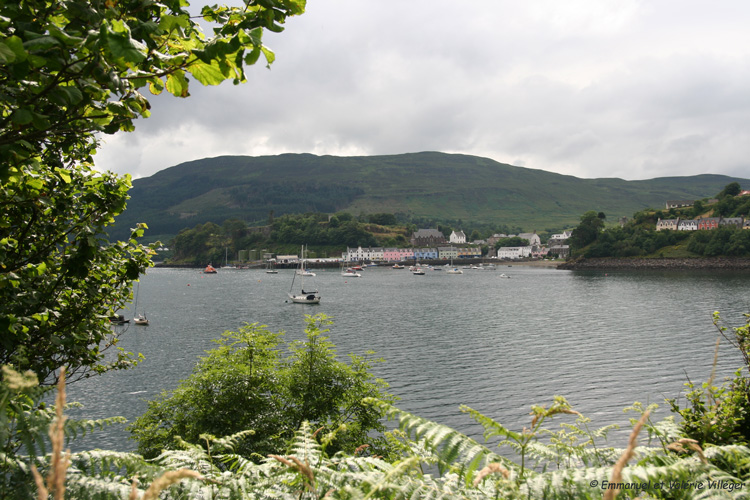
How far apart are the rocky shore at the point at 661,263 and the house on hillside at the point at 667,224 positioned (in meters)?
28.7

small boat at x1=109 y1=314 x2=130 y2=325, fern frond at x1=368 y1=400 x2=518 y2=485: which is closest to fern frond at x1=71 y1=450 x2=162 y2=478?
fern frond at x1=368 y1=400 x2=518 y2=485

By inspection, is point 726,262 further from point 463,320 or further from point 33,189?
point 33,189

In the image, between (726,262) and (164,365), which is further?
(726,262)

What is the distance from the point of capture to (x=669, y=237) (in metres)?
163

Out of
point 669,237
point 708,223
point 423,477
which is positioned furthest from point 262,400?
point 708,223

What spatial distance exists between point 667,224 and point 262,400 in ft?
672

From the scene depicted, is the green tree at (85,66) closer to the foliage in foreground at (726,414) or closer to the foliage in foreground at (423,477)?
the foliage in foreground at (423,477)

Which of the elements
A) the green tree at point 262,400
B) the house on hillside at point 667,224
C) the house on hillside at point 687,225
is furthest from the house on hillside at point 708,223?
the green tree at point 262,400

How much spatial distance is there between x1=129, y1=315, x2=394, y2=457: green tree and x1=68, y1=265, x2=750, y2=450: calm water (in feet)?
29.1

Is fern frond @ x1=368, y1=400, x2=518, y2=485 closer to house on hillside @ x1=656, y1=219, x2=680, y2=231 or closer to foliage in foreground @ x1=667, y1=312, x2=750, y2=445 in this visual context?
foliage in foreground @ x1=667, y1=312, x2=750, y2=445

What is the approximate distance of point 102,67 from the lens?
3312mm

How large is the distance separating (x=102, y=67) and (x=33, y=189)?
411 centimetres

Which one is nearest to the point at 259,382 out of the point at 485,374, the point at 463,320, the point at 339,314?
the point at 485,374

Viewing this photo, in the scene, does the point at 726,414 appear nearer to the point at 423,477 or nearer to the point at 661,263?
the point at 423,477
